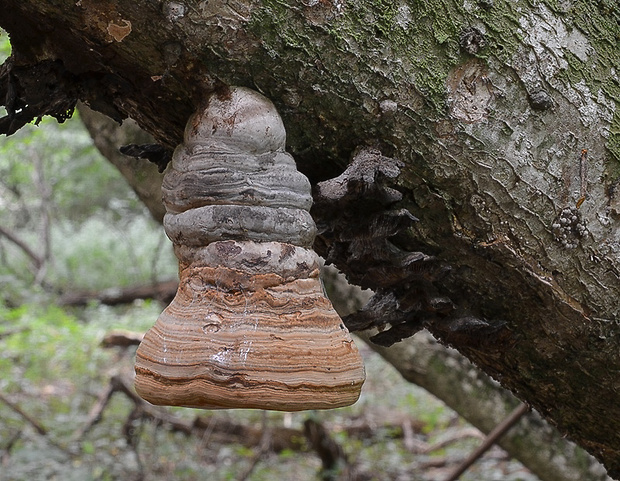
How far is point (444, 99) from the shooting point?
3.85ft

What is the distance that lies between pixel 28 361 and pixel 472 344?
6.86 m

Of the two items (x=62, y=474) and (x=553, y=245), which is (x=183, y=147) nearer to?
(x=553, y=245)

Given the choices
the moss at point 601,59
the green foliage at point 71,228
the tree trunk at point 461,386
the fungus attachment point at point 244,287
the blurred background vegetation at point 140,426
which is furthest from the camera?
the green foliage at point 71,228

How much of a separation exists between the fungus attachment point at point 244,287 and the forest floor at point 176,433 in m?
3.71

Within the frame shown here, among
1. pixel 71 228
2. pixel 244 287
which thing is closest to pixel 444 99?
pixel 244 287

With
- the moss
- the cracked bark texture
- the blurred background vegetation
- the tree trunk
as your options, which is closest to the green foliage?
the blurred background vegetation

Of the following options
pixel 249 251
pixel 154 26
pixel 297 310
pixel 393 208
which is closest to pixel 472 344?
pixel 393 208

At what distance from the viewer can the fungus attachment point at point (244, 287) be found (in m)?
1.05

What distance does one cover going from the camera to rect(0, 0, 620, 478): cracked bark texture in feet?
3.55

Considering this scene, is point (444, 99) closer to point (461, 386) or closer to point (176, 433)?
point (461, 386)

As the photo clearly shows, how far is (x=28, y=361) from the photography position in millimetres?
7234

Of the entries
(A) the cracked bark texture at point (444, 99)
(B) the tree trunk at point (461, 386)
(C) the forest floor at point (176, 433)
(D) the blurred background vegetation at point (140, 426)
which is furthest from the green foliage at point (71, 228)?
(A) the cracked bark texture at point (444, 99)

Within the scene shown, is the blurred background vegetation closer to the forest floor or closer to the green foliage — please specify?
the forest floor

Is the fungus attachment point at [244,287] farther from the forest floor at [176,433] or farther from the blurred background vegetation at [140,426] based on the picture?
the forest floor at [176,433]
